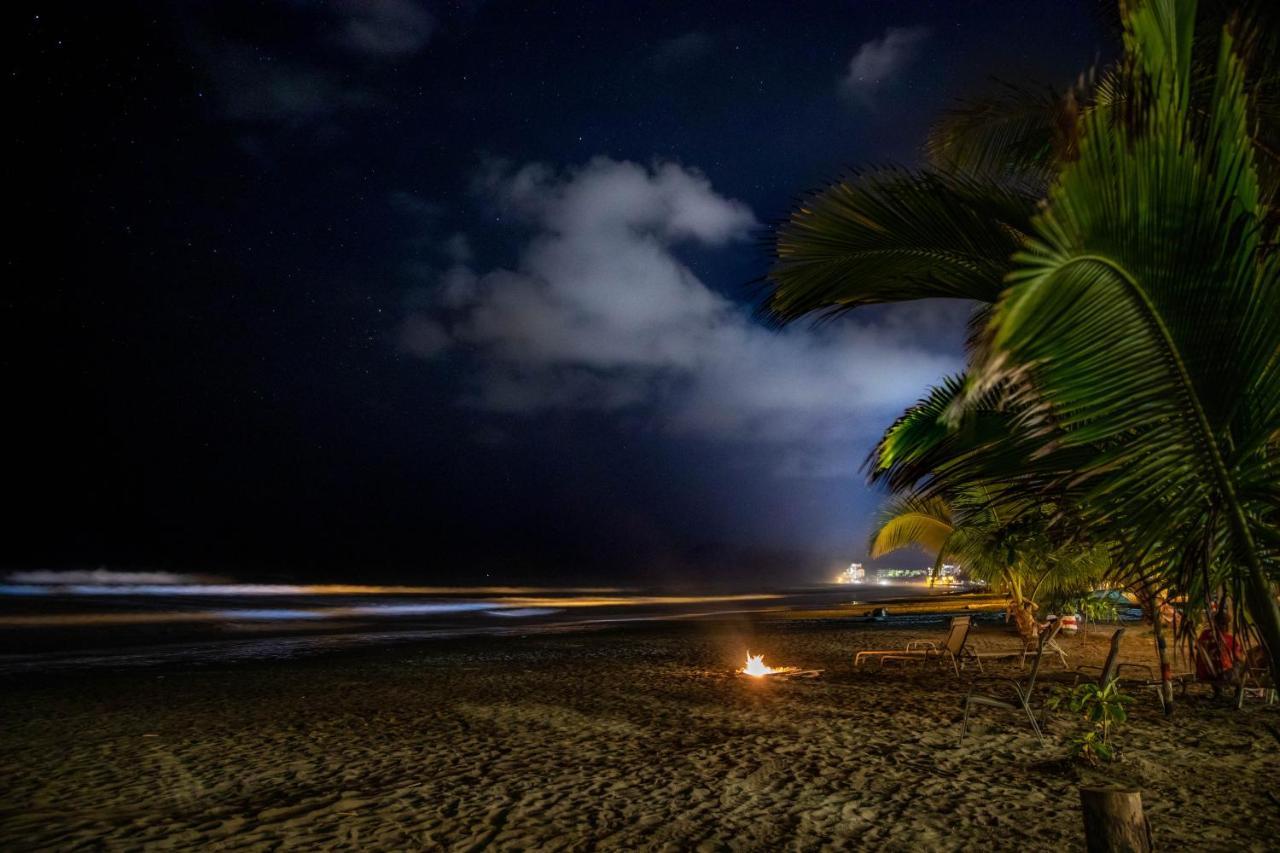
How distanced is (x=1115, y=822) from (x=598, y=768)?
3.89 meters

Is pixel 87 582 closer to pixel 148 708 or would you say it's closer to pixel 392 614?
pixel 392 614

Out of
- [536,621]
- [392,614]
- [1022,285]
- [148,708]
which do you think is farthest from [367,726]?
[392,614]

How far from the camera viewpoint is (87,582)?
47.5 m

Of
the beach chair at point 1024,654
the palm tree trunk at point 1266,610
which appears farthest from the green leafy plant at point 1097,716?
the beach chair at point 1024,654

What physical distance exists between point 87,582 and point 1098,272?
5995 centimetres

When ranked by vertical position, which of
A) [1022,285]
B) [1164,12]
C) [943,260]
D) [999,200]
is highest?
[1164,12]

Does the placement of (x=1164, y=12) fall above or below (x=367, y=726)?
above

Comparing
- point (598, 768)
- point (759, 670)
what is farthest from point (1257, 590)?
point (759, 670)

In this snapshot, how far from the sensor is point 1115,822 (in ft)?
8.70

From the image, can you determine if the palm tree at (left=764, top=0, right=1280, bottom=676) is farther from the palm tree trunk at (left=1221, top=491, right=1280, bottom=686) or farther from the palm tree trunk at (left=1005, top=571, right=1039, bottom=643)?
the palm tree trunk at (left=1005, top=571, right=1039, bottom=643)

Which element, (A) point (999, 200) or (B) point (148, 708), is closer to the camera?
(A) point (999, 200)

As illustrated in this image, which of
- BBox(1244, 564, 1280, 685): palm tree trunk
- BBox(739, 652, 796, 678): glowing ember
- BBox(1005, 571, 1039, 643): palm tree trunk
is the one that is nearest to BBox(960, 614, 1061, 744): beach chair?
BBox(739, 652, 796, 678): glowing ember

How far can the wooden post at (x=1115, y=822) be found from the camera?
262 cm

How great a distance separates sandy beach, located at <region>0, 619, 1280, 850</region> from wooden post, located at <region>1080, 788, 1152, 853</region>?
4.67 feet
